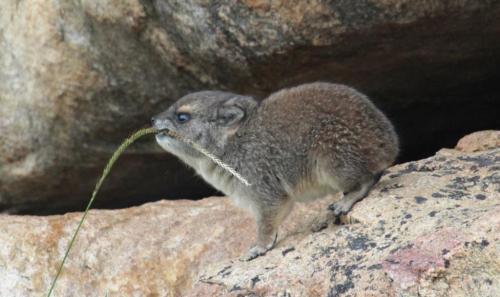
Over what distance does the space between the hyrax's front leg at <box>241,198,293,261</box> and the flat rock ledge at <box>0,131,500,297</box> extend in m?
0.14

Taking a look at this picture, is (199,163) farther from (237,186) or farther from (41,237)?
(41,237)

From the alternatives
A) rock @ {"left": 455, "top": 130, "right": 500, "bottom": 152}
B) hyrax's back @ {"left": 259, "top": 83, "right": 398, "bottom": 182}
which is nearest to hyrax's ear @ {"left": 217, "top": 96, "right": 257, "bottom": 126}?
hyrax's back @ {"left": 259, "top": 83, "right": 398, "bottom": 182}

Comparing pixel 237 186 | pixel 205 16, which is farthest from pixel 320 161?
pixel 205 16

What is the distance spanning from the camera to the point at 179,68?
8055mm

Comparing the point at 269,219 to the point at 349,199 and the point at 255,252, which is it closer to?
the point at 255,252

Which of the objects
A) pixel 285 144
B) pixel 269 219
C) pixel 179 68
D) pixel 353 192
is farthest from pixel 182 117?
pixel 353 192

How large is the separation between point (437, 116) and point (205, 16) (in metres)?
2.83

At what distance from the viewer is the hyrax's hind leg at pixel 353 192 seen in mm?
6207

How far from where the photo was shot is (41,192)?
9477 millimetres

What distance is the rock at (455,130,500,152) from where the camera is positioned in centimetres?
720

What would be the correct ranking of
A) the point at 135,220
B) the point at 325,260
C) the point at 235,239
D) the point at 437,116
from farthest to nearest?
1. the point at 437,116
2. the point at 135,220
3. the point at 235,239
4. the point at 325,260

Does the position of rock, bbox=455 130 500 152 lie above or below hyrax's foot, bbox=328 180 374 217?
below

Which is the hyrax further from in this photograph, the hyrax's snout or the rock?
the rock

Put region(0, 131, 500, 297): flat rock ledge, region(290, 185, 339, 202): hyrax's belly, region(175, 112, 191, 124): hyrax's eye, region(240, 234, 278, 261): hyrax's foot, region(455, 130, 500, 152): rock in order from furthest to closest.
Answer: region(175, 112, 191, 124): hyrax's eye < region(455, 130, 500, 152): rock < region(290, 185, 339, 202): hyrax's belly < region(240, 234, 278, 261): hyrax's foot < region(0, 131, 500, 297): flat rock ledge
